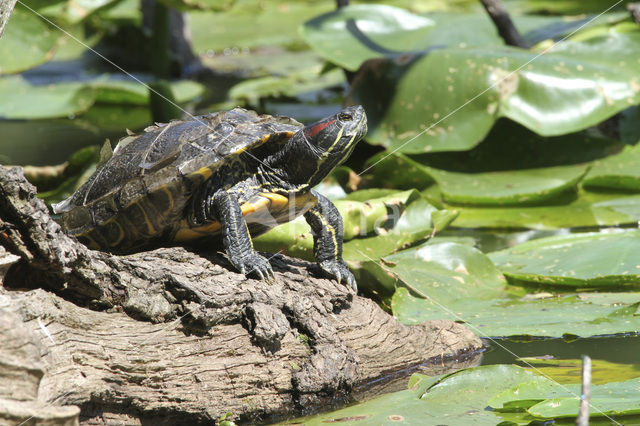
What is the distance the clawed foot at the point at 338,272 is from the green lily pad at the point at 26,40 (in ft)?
17.4

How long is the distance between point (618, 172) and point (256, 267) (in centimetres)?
356

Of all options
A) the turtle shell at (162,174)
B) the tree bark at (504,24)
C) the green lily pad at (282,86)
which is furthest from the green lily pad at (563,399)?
the green lily pad at (282,86)

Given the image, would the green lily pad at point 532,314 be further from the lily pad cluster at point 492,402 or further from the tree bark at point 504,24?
the tree bark at point 504,24

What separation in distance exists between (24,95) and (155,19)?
187 centimetres

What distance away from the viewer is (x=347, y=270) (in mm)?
3193

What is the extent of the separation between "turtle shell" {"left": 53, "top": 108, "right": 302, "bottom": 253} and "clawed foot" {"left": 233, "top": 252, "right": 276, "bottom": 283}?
0.41m

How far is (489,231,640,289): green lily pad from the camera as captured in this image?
3.52m

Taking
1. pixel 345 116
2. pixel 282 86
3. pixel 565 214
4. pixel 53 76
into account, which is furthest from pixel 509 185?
pixel 53 76

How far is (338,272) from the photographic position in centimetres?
311

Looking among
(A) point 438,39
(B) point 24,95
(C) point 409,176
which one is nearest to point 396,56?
(A) point 438,39

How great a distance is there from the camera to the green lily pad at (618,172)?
5148mm

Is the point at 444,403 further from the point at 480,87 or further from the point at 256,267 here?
the point at 480,87

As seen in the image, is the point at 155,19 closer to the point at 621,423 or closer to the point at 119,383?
the point at 119,383

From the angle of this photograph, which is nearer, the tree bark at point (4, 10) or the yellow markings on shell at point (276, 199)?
the tree bark at point (4, 10)
